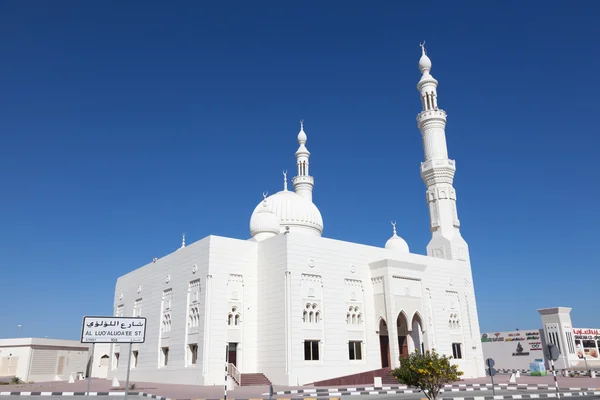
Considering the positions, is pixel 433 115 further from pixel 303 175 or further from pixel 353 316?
pixel 353 316

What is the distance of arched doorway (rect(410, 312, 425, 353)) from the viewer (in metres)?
29.5

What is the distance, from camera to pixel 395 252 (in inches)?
1254

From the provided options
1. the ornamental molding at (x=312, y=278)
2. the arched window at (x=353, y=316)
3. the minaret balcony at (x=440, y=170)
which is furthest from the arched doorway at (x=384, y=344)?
the minaret balcony at (x=440, y=170)

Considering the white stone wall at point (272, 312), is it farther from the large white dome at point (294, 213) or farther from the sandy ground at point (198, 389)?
the large white dome at point (294, 213)

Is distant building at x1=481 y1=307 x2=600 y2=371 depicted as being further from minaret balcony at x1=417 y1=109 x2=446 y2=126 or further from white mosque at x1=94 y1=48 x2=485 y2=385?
minaret balcony at x1=417 y1=109 x2=446 y2=126

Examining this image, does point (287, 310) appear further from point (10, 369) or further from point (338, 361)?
point (10, 369)

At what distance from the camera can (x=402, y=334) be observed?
3019 centimetres

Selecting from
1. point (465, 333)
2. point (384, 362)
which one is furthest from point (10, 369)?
point (465, 333)

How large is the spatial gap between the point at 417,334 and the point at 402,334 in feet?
3.06

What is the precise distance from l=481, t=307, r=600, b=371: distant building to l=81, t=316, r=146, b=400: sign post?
135 ft

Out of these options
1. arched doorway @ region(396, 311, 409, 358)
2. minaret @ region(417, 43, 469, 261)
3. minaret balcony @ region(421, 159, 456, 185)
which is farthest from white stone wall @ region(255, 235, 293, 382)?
minaret balcony @ region(421, 159, 456, 185)

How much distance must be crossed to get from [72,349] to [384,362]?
2764 centimetres

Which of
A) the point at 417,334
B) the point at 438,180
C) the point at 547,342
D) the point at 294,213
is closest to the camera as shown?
the point at 417,334

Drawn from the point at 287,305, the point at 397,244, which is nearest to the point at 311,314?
the point at 287,305
